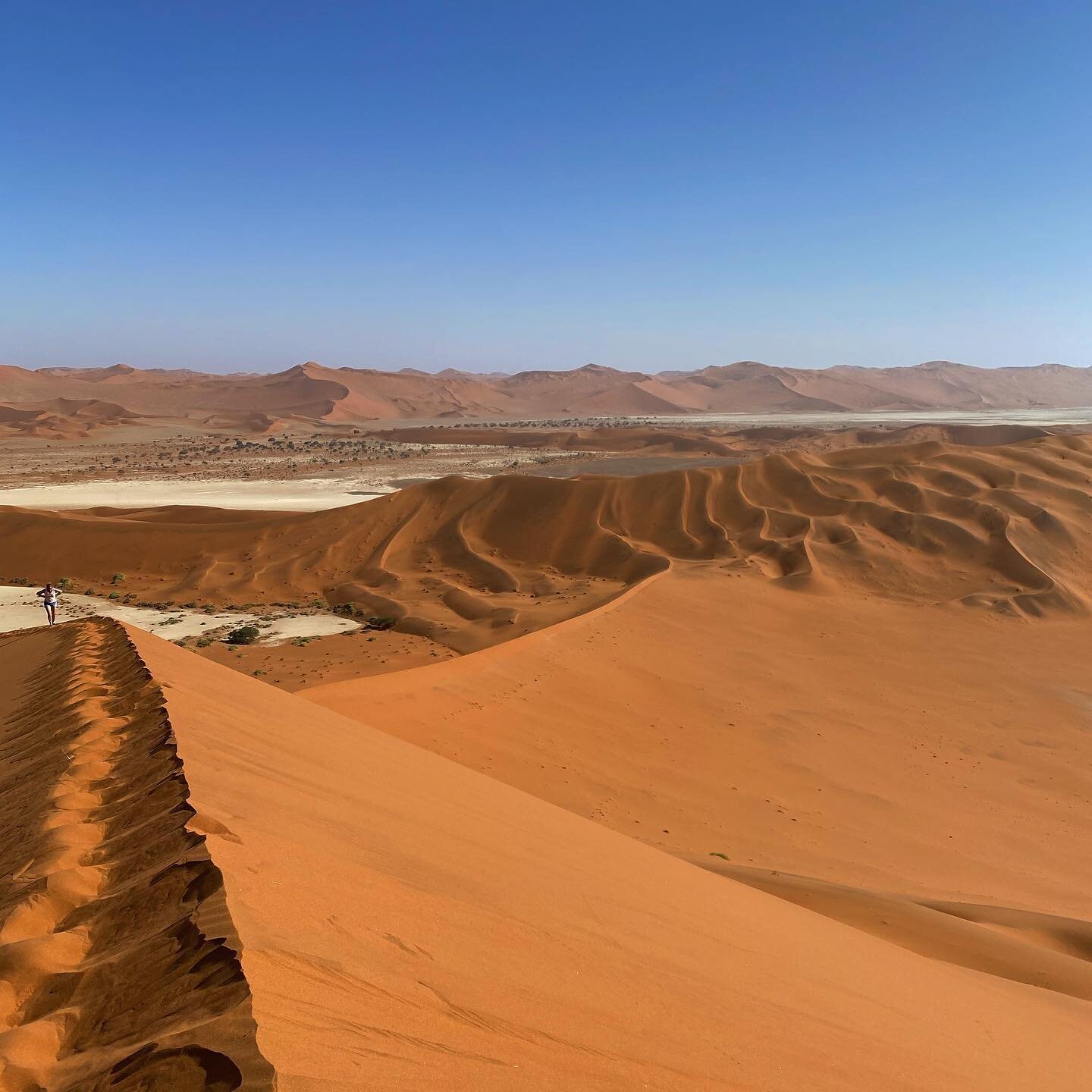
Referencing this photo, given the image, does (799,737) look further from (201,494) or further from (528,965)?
(201,494)

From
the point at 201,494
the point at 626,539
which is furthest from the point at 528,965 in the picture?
the point at 201,494

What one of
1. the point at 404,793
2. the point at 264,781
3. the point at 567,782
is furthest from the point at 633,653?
the point at 264,781

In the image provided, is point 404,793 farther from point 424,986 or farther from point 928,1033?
point 928,1033

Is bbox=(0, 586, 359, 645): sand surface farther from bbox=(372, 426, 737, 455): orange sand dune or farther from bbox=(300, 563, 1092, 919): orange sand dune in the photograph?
bbox=(372, 426, 737, 455): orange sand dune

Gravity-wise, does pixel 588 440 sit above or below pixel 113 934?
above

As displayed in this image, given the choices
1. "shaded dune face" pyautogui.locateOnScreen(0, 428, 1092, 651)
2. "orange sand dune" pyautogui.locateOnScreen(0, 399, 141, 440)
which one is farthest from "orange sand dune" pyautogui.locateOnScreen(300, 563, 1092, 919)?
"orange sand dune" pyautogui.locateOnScreen(0, 399, 141, 440)

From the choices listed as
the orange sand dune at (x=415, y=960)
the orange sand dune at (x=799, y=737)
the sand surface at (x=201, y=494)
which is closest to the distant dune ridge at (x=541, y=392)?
the sand surface at (x=201, y=494)
